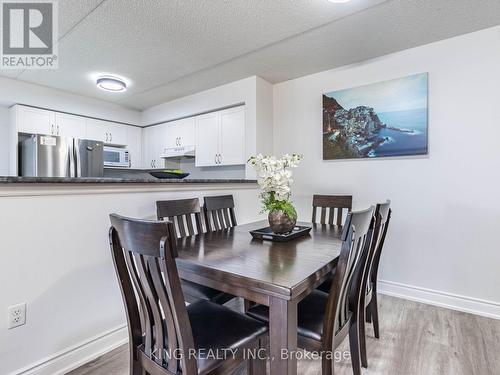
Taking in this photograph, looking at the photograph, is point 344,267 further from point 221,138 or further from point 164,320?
point 221,138

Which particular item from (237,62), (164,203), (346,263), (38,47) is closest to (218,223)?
(164,203)

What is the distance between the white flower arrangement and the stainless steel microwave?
129 inches

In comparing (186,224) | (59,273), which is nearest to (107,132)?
(186,224)

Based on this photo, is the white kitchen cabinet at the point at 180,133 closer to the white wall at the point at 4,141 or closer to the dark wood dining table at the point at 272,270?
the white wall at the point at 4,141

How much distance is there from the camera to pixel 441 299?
246 cm

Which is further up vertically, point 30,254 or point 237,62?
point 237,62

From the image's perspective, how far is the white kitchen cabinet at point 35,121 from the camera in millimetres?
3443

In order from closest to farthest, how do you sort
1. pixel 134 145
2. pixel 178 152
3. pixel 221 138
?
pixel 221 138 < pixel 178 152 < pixel 134 145

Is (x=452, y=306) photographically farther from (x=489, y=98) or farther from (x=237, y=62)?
(x=237, y=62)

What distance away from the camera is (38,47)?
8.57 feet

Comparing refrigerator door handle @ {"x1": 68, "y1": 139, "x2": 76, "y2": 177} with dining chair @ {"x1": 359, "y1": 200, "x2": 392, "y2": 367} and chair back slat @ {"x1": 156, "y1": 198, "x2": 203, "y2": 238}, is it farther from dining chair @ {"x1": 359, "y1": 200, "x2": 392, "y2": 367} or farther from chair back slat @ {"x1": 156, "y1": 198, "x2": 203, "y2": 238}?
dining chair @ {"x1": 359, "y1": 200, "x2": 392, "y2": 367}

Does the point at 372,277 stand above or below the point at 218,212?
below

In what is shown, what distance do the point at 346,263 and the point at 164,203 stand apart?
123 cm

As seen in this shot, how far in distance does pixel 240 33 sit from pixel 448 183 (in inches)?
89.9
